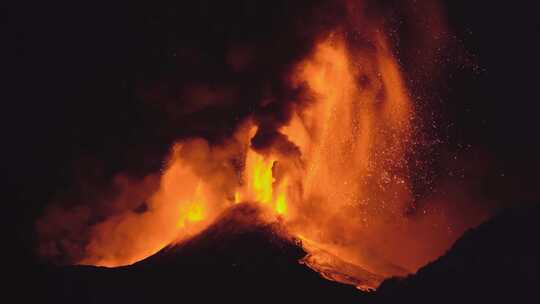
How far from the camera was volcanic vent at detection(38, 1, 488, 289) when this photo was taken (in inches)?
587

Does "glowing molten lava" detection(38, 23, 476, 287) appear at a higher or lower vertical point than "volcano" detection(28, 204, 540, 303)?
higher

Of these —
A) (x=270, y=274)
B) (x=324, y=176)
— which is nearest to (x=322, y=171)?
(x=324, y=176)

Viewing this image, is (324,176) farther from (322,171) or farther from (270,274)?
(270,274)

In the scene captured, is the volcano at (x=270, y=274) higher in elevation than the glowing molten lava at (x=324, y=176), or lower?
lower

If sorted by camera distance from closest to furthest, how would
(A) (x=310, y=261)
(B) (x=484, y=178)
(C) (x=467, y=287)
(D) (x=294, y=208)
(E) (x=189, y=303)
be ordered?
(C) (x=467, y=287), (E) (x=189, y=303), (A) (x=310, y=261), (D) (x=294, y=208), (B) (x=484, y=178)

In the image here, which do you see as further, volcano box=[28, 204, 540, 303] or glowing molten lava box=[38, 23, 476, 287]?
glowing molten lava box=[38, 23, 476, 287]

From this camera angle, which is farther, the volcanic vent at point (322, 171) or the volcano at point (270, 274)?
the volcanic vent at point (322, 171)

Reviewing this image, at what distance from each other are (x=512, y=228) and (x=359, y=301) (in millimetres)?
2739

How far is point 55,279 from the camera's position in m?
12.3

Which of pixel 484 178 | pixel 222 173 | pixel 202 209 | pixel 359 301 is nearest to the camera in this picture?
pixel 359 301

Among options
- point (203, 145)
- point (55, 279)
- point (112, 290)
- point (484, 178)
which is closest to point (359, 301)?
point (112, 290)

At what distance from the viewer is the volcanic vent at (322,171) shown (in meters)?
14.9

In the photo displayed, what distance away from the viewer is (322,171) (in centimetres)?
1611

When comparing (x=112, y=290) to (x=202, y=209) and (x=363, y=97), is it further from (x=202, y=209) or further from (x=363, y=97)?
(x=363, y=97)
